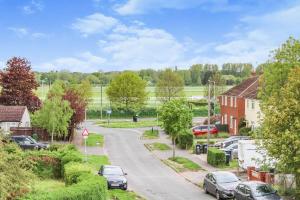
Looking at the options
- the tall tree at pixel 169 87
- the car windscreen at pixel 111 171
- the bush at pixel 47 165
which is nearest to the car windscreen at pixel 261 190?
the car windscreen at pixel 111 171

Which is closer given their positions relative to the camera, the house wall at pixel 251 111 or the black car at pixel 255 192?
the black car at pixel 255 192

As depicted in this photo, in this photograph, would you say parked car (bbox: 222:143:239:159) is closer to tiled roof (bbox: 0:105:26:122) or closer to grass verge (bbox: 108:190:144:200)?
grass verge (bbox: 108:190:144:200)

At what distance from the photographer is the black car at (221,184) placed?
105ft

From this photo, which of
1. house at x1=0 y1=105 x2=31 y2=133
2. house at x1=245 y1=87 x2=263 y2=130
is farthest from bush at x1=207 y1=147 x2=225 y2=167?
house at x1=0 y1=105 x2=31 y2=133

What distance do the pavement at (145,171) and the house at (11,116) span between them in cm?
692

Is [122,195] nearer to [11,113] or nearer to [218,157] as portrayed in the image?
[218,157]

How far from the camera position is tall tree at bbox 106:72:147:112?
102 metres

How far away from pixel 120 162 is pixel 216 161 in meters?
9.34

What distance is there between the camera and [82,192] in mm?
23047

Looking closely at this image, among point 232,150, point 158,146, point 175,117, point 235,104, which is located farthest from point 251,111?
point 175,117

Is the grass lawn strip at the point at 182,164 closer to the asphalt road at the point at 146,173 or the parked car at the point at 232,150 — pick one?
the asphalt road at the point at 146,173

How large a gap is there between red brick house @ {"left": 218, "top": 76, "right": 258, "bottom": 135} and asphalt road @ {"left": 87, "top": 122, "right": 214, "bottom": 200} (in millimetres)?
13001

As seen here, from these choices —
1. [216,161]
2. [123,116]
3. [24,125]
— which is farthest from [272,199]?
Answer: [123,116]

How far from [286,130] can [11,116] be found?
38831 mm
